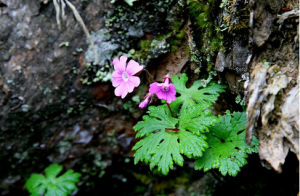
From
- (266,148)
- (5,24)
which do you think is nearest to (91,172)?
(5,24)

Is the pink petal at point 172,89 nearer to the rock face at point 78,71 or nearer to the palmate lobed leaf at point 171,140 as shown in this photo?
the palmate lobed leaf at point 171,140

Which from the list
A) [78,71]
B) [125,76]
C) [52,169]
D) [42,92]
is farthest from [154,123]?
[52,169]

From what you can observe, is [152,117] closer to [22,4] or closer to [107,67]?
[107,67]

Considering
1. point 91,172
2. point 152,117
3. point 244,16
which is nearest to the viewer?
point 244,16

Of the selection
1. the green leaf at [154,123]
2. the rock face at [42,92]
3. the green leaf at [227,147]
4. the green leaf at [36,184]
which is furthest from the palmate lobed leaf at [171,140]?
the green leaf at [36,184]

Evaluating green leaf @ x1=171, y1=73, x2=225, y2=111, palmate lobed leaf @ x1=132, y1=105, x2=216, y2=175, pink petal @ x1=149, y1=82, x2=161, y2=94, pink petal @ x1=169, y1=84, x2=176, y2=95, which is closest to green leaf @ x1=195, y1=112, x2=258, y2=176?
→ palmate lobed leaf @ x1=132, y1=105, x2=216, y2=175

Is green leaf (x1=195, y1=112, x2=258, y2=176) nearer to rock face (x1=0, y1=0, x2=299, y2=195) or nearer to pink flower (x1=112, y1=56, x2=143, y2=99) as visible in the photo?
rock face (x1=0, y1=0, x2=299, y2=195)

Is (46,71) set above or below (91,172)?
above
